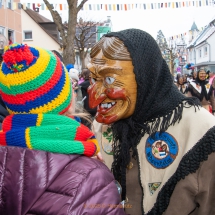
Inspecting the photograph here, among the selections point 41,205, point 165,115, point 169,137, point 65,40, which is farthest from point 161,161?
point 65,40

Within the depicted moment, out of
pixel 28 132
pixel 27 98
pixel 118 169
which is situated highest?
pixel 27 98

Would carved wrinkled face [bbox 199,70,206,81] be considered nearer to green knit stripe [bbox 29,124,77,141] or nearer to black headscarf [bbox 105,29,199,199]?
black headscarf [bbox 105,29,199,199]

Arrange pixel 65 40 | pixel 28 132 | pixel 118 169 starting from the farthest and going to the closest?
pixel 65 40 < pixel 118 169 < pixel 28 132

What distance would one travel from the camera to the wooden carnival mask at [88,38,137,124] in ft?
4.78

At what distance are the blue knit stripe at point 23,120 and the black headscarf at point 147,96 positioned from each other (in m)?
0.54

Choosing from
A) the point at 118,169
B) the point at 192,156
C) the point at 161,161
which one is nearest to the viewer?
the point at 192,156

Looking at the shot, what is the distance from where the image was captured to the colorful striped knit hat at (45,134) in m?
1.19

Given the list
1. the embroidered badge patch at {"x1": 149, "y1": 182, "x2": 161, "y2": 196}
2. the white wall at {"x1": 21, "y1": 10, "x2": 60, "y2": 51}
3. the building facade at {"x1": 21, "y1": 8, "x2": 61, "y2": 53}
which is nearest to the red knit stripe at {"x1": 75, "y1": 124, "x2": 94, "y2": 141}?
the embroidered badge patch at {"x1": 149, "y1": 182, "x2": 161, "y2": 196}

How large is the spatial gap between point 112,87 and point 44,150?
47 centimetres

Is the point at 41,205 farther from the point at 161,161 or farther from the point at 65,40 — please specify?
the point at 65,40

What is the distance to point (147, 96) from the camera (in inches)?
59.3

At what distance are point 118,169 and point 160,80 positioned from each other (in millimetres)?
549

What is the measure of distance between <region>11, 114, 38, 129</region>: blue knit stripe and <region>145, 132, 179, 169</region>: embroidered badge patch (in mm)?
632

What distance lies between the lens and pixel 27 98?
122 centimetres
